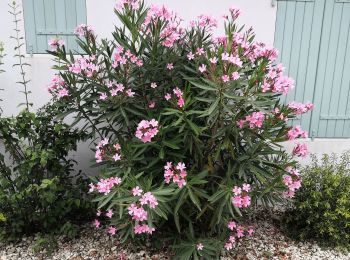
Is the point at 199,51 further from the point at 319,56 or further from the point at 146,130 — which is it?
the point at 319,56

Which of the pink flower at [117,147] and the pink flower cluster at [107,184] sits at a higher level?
the pink flower at [117,147]

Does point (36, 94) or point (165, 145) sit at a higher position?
point (36, 94)

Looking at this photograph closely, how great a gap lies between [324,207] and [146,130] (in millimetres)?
1809

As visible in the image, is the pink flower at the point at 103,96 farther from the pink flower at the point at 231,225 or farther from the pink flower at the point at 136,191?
the pink flower at the point at 231,225

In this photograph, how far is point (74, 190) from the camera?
3.23 metres

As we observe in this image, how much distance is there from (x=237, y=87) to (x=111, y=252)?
183 centimetres

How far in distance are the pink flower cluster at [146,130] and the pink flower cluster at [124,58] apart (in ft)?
1.79

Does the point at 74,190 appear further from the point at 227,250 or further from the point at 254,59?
the point at 254,59

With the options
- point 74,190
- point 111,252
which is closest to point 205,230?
point 111,252

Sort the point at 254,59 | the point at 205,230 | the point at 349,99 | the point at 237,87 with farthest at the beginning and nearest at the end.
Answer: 1. the point at 349,99
2. the point at 205,230
3. the point at 254,59
4. the point at 237,87

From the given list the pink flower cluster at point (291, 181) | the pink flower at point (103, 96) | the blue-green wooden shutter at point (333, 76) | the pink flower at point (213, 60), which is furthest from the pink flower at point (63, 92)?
the blue-green wooden shutter at point (333, 76)

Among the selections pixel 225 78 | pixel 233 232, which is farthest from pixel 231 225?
pixel 225 78

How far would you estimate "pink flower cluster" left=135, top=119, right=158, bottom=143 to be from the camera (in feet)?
7.95

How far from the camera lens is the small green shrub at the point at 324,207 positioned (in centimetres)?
310
